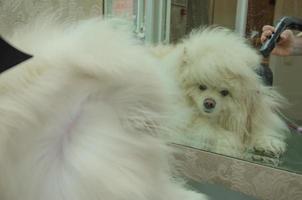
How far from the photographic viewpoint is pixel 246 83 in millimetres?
758

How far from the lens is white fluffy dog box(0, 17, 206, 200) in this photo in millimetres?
233

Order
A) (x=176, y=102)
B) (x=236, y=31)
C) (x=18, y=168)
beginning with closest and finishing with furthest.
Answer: (x=18, y=168), (x=176, y=102), (x=236, y=31)

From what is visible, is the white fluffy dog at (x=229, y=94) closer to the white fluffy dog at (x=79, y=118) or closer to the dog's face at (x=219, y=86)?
the dog's face at (x=219, y=86)

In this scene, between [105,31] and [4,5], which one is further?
[4,5]

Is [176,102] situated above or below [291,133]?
above

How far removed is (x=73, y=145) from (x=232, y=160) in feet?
2.02

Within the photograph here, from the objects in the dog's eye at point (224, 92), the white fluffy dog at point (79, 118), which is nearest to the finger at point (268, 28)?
the dog's eye at point (224, 92)

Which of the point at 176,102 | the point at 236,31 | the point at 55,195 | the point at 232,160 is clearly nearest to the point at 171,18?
the point at 236,31

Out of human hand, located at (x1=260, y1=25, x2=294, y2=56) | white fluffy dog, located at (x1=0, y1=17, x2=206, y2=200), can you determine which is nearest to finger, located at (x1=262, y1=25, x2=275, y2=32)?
human hand, located at (x1=260, y1=25, x2=294, y2=56)

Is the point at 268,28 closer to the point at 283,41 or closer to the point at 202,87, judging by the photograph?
the point at 283,41

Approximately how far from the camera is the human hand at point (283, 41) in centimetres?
72

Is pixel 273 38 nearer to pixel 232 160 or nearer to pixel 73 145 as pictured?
pixel 232 160

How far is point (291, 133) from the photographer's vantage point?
764 mm

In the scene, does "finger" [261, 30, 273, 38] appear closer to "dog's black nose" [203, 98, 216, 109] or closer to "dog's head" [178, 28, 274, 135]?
"dog's head" [178, 28, 274, 135]
